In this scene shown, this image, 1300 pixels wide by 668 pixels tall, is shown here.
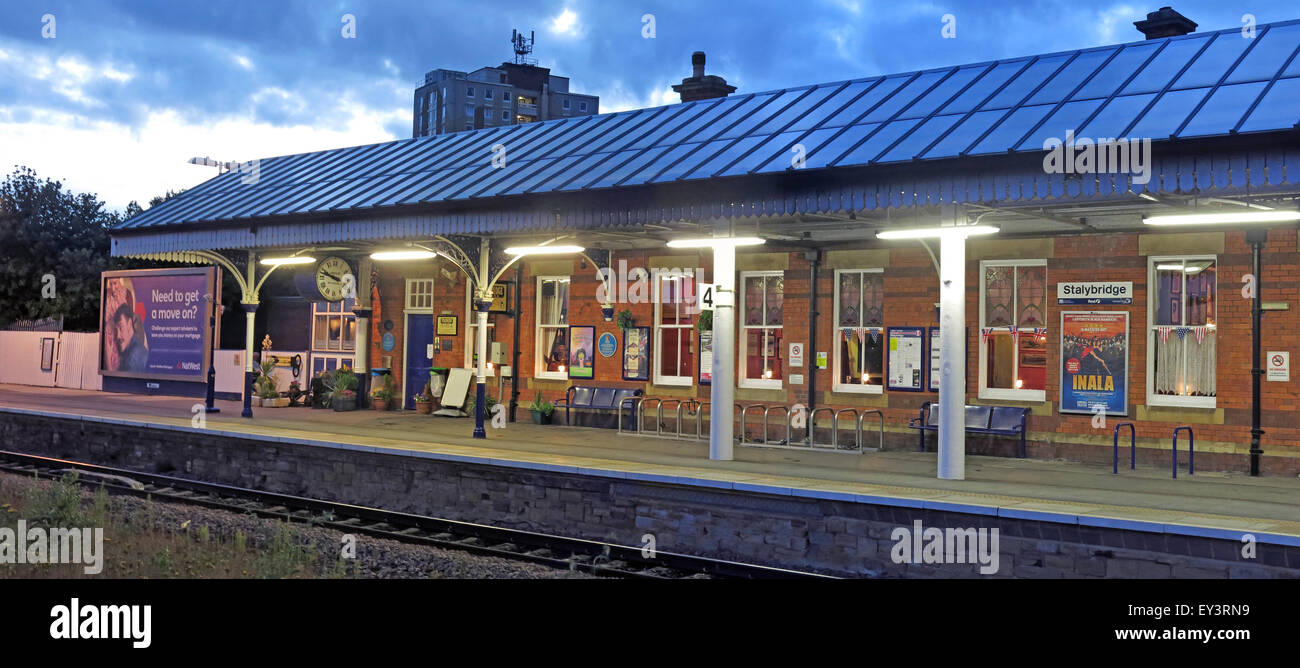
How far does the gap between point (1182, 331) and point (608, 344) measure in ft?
30.0

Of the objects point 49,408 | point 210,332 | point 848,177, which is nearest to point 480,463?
point 848,177

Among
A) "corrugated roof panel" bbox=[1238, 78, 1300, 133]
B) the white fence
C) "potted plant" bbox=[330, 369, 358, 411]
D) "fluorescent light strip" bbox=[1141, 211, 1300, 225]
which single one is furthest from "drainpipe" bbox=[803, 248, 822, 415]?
the white fence

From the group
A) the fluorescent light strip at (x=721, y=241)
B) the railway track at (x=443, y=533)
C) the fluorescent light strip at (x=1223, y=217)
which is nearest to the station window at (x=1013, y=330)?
the fluorescent light strip at (x=1223, y=217)

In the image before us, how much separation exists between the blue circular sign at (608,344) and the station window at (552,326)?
0.88 meters

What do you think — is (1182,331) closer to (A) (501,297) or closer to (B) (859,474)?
(B) (859,474)

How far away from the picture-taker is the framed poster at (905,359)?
1559 centimetres

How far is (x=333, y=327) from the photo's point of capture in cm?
2398

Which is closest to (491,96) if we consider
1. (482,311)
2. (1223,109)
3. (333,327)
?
(333,327)

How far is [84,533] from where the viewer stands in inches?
364

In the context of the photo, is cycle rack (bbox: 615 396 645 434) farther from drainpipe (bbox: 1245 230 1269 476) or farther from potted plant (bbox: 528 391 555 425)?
drainpipe (bbox: 1245 230 1269 476)

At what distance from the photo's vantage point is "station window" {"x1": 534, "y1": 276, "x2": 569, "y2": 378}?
778 inches

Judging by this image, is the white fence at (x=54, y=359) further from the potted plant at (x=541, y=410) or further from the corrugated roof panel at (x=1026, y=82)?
the corrugated roof panel at (x=1026, y=82)

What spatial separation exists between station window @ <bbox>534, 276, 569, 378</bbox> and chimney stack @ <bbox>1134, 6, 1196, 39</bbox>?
33.3 ft
